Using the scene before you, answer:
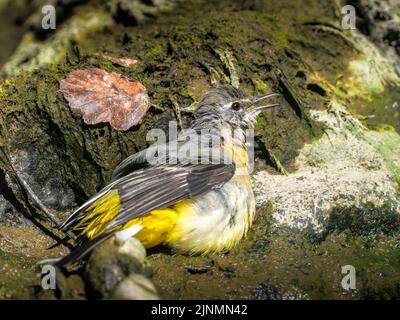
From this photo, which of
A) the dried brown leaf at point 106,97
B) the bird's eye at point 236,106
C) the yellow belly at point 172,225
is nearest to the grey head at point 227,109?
the bird's eye at point 236,106

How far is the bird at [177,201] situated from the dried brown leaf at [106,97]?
0.55 meters

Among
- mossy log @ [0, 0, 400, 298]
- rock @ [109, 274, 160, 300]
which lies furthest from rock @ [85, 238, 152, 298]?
mossy log @ [0, 0, 400, 298]

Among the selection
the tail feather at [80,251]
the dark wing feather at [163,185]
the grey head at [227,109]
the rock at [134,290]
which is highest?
the grey head at [227,109]

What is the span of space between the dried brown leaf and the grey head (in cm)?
61

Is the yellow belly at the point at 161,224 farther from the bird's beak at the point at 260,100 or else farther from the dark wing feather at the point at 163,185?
the bird's beak at the point at 260,100

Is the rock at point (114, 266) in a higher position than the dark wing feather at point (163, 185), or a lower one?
lower

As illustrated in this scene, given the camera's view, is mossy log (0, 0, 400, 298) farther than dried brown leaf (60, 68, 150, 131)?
No

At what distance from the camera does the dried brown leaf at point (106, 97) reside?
6168mm

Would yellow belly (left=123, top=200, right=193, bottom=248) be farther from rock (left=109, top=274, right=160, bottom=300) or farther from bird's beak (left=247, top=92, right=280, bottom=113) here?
bird's beak (left=247, top=92, right=280, bottom=113)

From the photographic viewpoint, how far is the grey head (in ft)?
Answer: 20.9

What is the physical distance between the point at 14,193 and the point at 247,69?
3.02m

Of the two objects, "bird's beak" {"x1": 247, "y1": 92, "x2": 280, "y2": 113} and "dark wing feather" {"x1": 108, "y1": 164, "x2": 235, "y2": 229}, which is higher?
"bird's beak" {"x1": 247, "y1": 92, "x2": 280, "y2": 113}
